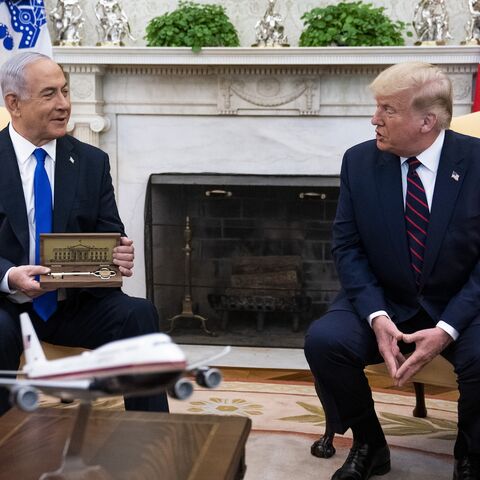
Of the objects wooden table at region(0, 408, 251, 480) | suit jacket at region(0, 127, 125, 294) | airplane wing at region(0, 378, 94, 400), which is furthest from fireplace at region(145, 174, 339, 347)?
airplane wing at region(0, 378, 94, 400)

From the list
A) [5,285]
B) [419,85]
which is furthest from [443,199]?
[5,285]

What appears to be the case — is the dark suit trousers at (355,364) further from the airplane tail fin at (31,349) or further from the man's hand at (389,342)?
the airplane tail fin at (31,349)

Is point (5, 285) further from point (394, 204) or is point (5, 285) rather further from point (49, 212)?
point (394, 204)

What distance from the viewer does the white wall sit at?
412 cm

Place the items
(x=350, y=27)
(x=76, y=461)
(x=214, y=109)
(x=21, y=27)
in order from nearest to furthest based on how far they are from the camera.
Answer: (x=76, y=461)
(x=21, y=27)
(x=350, y=27)
(x=214, y=109)

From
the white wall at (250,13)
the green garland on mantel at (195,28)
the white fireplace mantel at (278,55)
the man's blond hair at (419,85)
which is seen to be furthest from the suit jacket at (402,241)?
the white wall at (250,13)

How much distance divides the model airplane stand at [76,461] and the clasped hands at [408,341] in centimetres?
99

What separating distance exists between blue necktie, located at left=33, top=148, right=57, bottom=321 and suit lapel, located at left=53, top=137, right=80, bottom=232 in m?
0.02

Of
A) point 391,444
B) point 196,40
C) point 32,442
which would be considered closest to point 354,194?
point 391,444

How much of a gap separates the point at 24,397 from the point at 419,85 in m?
1.50

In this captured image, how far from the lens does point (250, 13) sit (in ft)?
13.8

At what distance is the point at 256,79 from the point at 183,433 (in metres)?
2.76

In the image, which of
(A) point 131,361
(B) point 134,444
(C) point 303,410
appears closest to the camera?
(A) point 131,361

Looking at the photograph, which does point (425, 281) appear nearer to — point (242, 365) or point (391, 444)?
point (391, 444)
